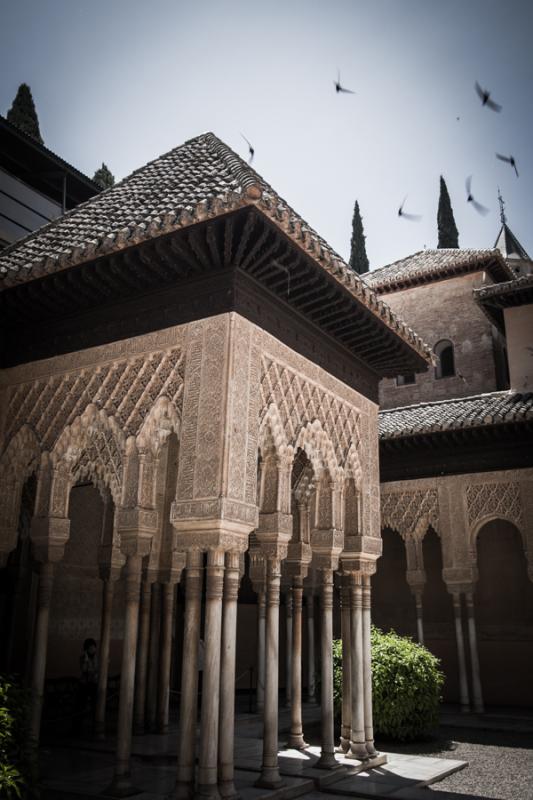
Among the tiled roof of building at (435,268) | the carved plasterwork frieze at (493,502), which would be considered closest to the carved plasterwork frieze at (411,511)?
the carved plasterwork frieze at (493,502)

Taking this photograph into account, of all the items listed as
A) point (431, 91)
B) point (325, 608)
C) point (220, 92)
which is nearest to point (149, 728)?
point (325, 608)

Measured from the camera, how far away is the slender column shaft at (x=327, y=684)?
313 inches

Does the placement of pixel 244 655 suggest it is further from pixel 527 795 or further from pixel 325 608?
pixel 527 795

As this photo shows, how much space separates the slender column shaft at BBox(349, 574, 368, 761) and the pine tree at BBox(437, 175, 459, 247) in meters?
21.7

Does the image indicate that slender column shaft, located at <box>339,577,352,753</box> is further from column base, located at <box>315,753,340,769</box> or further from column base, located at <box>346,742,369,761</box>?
column base, located at <box>315,753,340,769</box>

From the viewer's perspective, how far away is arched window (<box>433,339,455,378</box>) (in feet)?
63.9

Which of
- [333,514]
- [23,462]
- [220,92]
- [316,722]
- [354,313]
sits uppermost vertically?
[220,92]

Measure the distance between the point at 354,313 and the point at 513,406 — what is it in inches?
266

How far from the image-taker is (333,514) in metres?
8.72

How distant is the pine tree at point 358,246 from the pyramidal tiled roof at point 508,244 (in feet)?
18.5

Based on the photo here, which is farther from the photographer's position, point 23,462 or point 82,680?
point 82,680

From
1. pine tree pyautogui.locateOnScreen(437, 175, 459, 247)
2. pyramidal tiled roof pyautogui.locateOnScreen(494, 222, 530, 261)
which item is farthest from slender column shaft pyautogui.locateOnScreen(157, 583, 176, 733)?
pyramidal tiled roof pyautogui.locateOnScreen(494, 222, 530, 261)

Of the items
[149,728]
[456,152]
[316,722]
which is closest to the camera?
[456,152]

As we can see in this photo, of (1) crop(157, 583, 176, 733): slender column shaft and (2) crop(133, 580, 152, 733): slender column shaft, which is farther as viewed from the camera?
(1) crop(157, 583, 176, 733): slender column shaft
